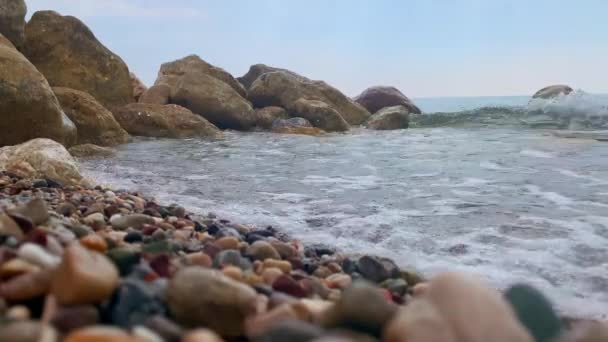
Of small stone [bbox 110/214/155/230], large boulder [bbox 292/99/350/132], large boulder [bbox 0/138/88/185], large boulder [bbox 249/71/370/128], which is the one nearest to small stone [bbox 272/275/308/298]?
small stone [bbox 110/214/155/230]

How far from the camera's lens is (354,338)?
115cm

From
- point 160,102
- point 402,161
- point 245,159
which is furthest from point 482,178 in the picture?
point 160,102

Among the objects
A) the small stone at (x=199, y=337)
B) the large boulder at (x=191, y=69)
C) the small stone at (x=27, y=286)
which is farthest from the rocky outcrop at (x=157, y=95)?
the small stone at (x=199, y=337)

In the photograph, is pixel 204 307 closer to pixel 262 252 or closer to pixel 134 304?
pixel 134 304

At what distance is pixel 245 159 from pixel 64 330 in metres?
6.45

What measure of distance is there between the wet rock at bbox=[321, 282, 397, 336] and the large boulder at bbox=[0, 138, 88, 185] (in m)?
3.76

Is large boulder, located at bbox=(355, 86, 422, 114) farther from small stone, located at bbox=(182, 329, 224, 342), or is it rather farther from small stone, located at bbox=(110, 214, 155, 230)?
small stone, located at bbox=(182, 329, 224, 342)

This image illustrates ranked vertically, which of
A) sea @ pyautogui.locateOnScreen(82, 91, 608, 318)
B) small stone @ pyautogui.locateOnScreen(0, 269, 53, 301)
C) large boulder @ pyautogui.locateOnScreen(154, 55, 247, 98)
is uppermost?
large boulder @ pyautogui.locateOnScreen(154, 55, 247, 98)

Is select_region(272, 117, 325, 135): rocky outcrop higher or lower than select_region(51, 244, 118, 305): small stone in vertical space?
lower

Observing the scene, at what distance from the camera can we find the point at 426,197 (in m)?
4.72

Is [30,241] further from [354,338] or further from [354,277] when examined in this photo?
[354,277]

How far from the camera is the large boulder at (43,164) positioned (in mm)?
4477

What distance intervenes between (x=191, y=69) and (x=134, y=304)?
15.0m

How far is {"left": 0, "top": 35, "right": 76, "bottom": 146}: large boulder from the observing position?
21.6 feet
